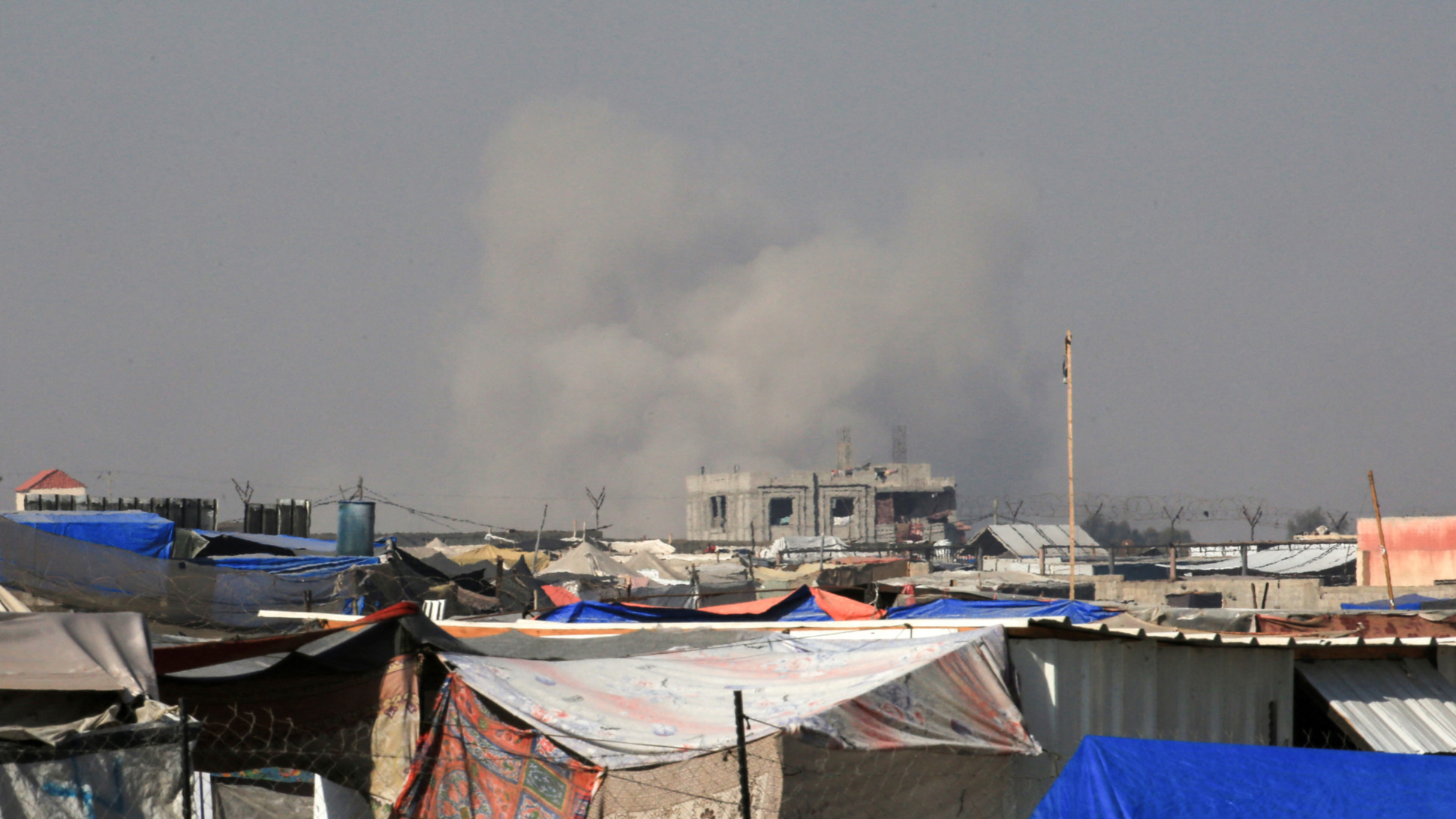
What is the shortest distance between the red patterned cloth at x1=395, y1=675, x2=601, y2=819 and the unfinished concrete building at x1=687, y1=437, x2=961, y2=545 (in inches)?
3154

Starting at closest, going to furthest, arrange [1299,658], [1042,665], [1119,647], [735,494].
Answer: [1042,665], [1119,647], [1299,658], [735,494]

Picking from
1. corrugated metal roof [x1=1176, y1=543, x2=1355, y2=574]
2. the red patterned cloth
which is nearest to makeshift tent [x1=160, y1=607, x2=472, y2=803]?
the red patterned cloth

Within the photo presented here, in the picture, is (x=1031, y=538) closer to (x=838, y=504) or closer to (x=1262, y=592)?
(x=838, y=504)

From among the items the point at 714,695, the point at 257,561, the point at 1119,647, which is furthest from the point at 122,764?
the point at 257,561

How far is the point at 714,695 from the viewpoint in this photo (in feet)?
24.6

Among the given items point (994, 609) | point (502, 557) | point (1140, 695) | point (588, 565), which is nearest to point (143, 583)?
point (994, 609)

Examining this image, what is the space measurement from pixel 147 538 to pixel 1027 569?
42.1 meters

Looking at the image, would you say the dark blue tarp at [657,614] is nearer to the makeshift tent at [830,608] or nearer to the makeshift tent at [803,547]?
the makeshift tent at [830,608]

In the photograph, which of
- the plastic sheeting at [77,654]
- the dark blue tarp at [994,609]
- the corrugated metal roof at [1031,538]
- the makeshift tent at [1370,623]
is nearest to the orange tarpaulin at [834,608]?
the dark blue tarp at [994,609]

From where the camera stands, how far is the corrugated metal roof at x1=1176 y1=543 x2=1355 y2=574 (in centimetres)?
4881

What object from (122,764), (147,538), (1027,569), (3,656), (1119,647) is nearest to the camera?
(122,764)

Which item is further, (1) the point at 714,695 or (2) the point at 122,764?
(1) the point at 714,695

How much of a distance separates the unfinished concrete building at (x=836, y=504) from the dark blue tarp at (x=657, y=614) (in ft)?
234

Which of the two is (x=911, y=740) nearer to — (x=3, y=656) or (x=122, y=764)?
(x=122, y=764)
